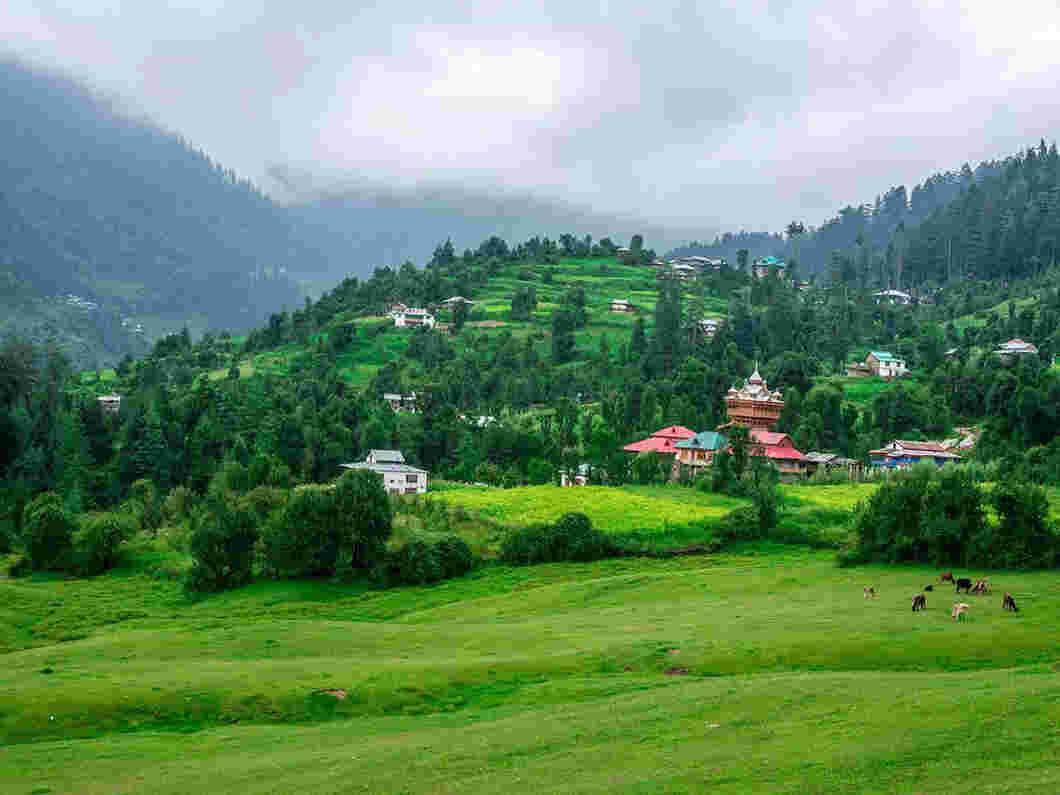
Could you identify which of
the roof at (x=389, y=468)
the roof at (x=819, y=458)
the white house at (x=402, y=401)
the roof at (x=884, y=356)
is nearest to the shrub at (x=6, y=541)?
the roof at (x=389, y=468)

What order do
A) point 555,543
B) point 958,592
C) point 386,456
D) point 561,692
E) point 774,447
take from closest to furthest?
point 561,692 → point 958,592 → point 555,543 → point 386,456 → point 774,447

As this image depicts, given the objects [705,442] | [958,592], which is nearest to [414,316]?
[705,442]

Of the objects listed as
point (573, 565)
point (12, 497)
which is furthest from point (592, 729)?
point (12, 497)

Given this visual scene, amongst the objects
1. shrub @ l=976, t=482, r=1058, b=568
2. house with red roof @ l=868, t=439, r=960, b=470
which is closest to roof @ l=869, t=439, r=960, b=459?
house with red roof @ l=868, t=439, r=960, b=470

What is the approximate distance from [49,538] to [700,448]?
5374cm

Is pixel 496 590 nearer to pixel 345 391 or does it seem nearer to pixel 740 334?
pixel 345 391

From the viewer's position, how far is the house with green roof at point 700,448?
101438 millimetres

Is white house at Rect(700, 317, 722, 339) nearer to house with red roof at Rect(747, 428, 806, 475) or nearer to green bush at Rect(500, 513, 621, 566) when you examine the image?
house with red roof at Rect(747, 428, 806, 475)

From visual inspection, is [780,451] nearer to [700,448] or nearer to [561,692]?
[700,448]

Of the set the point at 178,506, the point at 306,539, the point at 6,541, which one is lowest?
the point at 6,541

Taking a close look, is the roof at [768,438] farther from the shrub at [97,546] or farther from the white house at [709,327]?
the shrub at [97,546]

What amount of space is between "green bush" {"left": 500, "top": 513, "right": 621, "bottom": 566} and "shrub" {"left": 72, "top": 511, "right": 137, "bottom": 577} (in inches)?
976

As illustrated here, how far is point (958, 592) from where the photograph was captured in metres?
47.9

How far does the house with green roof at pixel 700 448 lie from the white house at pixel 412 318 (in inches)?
2916
